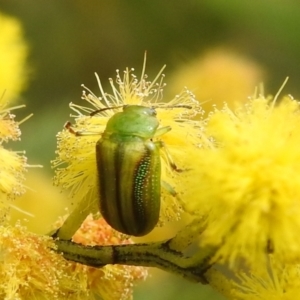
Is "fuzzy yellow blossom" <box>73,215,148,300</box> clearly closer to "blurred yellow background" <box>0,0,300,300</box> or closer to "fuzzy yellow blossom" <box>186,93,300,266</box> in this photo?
"fuzzy yellow blossom" <box>186,93,300,266</box>

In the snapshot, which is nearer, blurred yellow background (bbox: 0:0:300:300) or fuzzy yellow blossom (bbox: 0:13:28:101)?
fuzzy yellow blossom (bbox: 0:13:28:101)

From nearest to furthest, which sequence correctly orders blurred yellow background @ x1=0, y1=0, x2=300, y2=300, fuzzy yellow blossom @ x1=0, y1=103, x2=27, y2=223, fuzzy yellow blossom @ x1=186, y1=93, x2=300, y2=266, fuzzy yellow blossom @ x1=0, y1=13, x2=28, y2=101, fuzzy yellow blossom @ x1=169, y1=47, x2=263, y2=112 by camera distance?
fuzzy yellow blossom @ x1=186, y1=93, x2=300, y2=266 < fuzzy yellow blossom @ x1=0, y1=103, x2=27, y2=223 < fuzzy yellow blossom @ x1=0, y1=13, x2=28, y2=101 < fuzzy yellow blossom @ x1=169, y1=47, x2=263, y2=112 < blurred yellow background @ x1=0, y1=0, x2=300, y2=300

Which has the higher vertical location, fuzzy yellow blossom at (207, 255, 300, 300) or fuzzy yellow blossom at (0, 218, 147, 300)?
fuzzy yellow blossom at (207, 255, 300, 300)

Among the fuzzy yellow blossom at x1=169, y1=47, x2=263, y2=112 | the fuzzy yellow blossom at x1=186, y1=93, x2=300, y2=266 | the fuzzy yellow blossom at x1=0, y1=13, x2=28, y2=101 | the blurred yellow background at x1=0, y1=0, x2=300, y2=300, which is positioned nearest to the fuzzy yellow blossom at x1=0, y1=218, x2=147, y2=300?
the fuzzy yellow blossom at x1=186, y1=93, x2=300, y2=266

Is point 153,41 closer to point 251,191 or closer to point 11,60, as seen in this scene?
point 11,60

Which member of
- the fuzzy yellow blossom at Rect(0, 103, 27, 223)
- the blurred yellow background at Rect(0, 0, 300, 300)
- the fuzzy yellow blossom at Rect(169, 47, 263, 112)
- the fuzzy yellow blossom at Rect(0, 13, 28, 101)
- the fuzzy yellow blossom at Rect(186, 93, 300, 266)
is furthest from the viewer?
the blurred yellow background at Rect(0, 0, 300, 300)

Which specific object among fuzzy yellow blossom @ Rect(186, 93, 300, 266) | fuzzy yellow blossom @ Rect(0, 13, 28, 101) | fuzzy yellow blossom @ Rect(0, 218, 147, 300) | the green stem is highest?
fuzzy yellow blossom @ Rect(186, 93, 300, 266)

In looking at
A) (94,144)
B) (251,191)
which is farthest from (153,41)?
(251,191)

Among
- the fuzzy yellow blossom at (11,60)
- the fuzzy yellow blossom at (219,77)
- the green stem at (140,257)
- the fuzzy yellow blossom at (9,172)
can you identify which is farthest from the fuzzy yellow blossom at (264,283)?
the fuzzy yellow blossom at (219,77)
